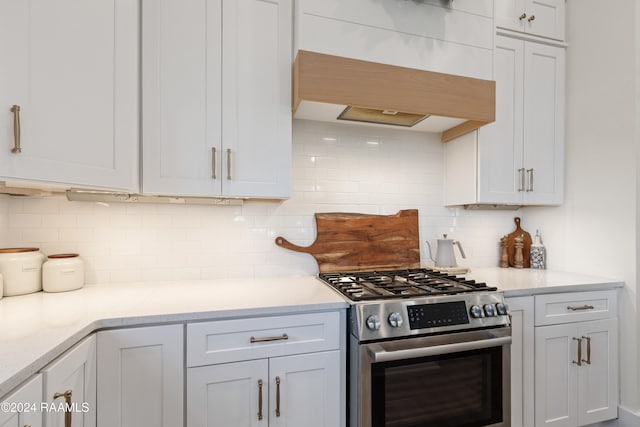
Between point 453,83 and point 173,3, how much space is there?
4.84 feet

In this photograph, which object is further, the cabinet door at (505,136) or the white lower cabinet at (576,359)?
the cabinet door at (505,136)

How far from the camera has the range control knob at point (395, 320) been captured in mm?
1362

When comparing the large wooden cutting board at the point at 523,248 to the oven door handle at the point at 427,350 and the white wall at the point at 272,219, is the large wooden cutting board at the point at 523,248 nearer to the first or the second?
the white wall at the point at 272,219

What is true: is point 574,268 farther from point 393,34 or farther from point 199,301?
point 199,301

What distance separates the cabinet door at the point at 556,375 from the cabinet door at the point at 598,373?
0.06m

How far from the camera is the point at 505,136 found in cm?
207

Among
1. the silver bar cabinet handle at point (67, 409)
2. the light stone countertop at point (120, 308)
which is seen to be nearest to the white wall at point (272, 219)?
the light stone countertop at point (120, 308)

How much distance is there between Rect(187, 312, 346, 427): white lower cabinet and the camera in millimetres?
1229

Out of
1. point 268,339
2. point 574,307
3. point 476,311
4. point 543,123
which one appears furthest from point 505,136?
point 268,339

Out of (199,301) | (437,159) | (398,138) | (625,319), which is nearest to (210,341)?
(199,301)

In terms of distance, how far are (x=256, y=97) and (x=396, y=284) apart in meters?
1.22

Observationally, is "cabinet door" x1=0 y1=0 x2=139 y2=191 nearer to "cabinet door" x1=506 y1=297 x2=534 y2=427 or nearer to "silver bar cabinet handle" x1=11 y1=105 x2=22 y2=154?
"silver bar cabinet handle" x1=11 y1=105 x2=22 y2=154

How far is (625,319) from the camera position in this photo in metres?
1.87

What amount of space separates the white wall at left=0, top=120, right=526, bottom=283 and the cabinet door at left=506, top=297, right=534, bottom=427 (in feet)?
2.27
